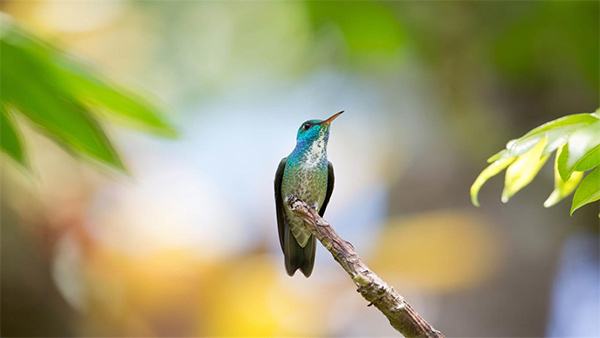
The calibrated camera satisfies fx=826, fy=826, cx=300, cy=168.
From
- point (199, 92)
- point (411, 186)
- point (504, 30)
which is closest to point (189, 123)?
point (199, 92)

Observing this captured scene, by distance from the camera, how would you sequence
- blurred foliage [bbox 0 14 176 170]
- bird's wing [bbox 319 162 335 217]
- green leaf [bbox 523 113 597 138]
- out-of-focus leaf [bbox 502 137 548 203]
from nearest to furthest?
green leaf [bbox 523 113 597 138] → out-of-focus leaf [bbox 502 137 548 203] → blurred foliage [bbox 0 14 176 170] → bird's wing [bbox 319 162 335 217]

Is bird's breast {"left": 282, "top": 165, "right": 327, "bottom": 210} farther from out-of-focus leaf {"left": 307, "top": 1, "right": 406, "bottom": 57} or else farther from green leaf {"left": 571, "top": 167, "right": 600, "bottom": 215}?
out-of-focus leaf {"left": 307, "top": 1, "right": 406, "bottom": 57}

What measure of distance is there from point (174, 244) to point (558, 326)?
9.71 ft

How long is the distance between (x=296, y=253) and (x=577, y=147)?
2.11 feet

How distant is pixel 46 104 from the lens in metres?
1.79

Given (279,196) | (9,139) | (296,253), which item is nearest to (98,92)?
(9,139)

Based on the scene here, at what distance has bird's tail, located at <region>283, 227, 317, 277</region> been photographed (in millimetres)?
1571

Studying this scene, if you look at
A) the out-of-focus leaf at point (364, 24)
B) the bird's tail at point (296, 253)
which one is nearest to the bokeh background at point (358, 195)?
the out-of-focus leaf at point (364, 24)

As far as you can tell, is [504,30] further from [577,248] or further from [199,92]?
[199,92]

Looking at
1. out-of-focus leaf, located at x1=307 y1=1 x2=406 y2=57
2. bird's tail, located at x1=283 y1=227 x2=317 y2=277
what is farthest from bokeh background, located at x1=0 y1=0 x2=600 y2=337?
bird's tail, located at x1=283 y1=227 x2=317 y2=277

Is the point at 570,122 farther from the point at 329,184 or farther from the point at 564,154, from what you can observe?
the point at 329,184

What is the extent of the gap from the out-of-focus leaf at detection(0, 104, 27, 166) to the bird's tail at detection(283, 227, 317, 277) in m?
0.55

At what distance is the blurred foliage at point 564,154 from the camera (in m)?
1.12

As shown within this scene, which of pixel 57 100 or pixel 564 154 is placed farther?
pixel 57 100
